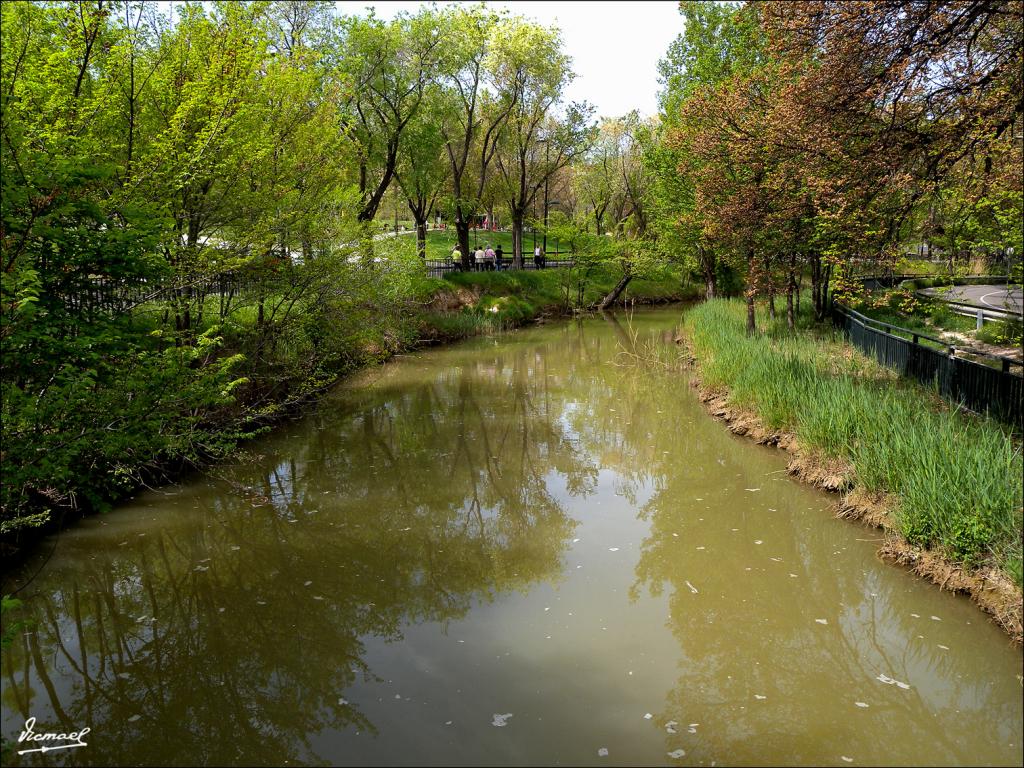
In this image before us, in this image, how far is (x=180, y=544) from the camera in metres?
9.21

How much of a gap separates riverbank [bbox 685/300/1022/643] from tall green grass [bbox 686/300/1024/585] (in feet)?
0.05

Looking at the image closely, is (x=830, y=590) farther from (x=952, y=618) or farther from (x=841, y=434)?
(x=841, y=434)

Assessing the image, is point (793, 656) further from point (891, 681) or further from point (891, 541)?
point (891, 541)

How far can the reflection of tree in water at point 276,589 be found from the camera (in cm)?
575

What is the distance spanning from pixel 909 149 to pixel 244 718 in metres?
11.2

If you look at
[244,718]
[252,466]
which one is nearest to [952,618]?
[244,718]

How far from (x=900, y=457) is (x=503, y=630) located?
514 centimetres

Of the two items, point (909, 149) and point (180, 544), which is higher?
point (909, 149)

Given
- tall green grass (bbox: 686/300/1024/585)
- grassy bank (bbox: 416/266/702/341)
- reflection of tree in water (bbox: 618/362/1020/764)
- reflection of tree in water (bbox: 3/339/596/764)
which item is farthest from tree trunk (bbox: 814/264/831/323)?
reflection of tree in water (bbox: 618/362/1020/764)

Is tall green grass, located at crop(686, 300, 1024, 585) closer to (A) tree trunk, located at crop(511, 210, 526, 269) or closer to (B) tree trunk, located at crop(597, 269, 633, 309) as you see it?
(B) tree trunk, located at crop(597, 269, 633, 309)

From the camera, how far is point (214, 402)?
860cm

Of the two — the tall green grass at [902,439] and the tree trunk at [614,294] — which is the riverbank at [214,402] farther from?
the tall green grass at [902,439]

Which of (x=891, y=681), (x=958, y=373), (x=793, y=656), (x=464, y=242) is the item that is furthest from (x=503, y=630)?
(x=464, y=242)

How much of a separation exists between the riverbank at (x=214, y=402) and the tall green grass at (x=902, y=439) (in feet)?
27.0
